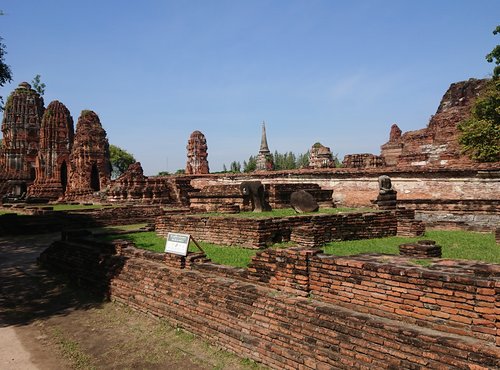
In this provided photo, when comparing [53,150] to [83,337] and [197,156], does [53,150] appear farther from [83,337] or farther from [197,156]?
[83,337]

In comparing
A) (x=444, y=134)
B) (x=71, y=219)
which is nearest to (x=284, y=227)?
(x=71, y=219)

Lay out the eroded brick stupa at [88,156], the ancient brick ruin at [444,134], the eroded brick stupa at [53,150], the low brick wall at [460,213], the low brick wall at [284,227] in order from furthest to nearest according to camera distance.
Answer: the eroded brick stupa at [53,150] → the eroded brick stupa at [88,156] → the ancient brick ruin at [444,134] → the low brick wall at [460,213] → the low brick wall at [284,227]

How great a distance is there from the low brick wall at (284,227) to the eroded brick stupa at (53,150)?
93.0 ft

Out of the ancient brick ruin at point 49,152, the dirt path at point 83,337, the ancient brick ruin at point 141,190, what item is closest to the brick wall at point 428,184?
the ancient brick ruin at point 141,190

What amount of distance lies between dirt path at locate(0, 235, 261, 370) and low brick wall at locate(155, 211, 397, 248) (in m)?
2.99

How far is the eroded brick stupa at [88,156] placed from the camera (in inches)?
1214

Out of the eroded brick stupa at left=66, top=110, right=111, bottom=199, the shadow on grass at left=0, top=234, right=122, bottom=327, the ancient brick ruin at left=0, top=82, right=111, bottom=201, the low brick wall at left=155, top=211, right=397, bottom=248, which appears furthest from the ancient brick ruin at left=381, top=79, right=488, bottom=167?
the ancient brick ruin at left=0, top=82, right=111, bottom=201

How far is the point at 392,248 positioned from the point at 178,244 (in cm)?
414

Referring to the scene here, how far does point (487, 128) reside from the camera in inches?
701

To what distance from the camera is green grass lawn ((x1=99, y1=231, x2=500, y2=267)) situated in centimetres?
726

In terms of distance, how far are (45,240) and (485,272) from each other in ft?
47.2

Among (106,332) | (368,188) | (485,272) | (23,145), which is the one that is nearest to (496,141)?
(368,188)

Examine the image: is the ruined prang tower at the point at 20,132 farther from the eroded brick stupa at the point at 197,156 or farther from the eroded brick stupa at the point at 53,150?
the eroded brick stupa at the point at 197,156

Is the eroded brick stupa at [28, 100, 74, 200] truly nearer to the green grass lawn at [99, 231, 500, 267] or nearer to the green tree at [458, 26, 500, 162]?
the green grass lawn at [99, 231, 500, 267]
